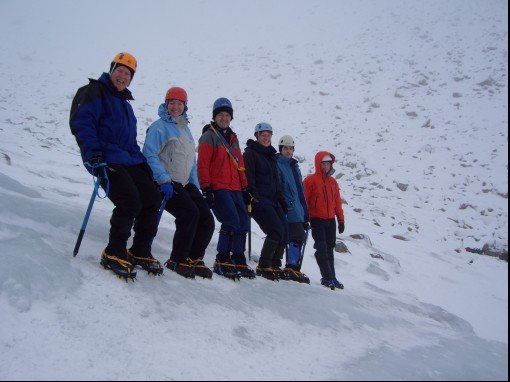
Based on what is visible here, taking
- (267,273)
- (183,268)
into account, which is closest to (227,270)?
(183,268)

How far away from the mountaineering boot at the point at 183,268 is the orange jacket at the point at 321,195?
10.1 feet

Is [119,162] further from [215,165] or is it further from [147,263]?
[215,165]

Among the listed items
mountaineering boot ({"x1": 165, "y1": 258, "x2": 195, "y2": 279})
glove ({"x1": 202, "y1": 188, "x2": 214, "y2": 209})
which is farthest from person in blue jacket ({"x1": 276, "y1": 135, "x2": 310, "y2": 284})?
mountaineering boot ({"x1": 165, "y1": 258, "x2": 195, "y2": 279})

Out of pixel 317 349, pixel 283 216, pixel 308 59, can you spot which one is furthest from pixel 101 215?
pixel 308 59

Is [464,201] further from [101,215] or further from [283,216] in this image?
[101,215]

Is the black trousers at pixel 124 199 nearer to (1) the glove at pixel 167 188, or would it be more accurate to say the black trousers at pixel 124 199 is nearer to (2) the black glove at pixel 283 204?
(1) the glove at pixel 167 188

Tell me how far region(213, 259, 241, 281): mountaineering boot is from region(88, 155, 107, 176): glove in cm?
210

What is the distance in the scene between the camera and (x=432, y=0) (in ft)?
122

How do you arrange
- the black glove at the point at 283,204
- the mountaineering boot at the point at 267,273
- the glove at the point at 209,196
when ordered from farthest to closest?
the black glove at the point at 283,204
the mountaineering boot at the point at 267,273
the glove at the point at 209,196

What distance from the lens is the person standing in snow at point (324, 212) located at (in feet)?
22.1

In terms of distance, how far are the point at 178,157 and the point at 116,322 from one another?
8.02 feet

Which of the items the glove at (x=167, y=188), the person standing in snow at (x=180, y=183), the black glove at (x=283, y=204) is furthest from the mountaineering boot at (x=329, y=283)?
the glove at (x=167, y=188)

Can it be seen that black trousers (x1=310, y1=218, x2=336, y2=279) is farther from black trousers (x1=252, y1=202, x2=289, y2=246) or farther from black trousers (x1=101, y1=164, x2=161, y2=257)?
black trousers (x1=101, y1=164, x2=161, y2=257)

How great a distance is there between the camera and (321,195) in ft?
23.5
